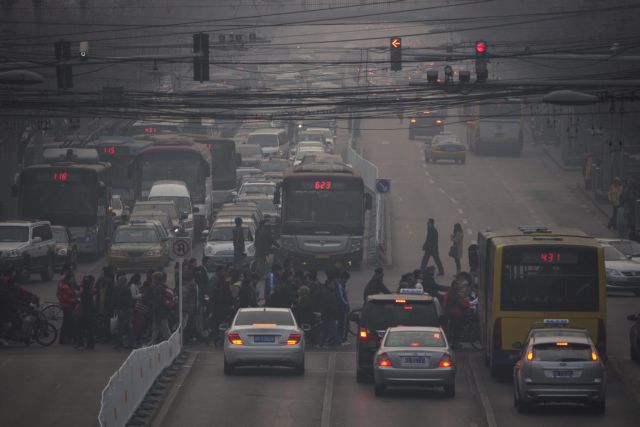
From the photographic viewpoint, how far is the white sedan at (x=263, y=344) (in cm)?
2591

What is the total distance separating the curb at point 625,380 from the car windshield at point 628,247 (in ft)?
42.7

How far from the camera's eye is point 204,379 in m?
26.1

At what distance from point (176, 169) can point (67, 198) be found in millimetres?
8220

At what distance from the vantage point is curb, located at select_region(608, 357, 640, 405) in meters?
25.2

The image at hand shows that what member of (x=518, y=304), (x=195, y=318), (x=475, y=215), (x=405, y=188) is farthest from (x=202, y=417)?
(x=405, y=188)

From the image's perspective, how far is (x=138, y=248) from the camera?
1745 inches

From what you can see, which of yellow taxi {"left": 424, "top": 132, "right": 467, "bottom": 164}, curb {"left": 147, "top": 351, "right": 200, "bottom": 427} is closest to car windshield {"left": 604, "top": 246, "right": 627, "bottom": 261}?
curb {"left": 147, "top": 351, "right": 200, "bottom": 427}

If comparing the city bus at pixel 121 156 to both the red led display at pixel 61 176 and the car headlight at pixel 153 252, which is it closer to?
the red led display at pixel 61 176

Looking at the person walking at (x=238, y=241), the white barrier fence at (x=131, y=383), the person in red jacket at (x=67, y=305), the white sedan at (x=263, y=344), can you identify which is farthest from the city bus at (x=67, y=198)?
the white sedan at (x=263, y=344)

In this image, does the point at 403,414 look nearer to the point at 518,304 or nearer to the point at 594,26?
the point at 518,304

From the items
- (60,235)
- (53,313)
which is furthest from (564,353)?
(60,235)

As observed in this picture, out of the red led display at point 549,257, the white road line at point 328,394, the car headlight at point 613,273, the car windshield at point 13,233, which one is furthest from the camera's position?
the car windshield at point 13,233

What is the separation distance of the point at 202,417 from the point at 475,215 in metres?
39.5

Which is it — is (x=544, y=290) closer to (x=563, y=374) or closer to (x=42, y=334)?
(x=563, y=374)
